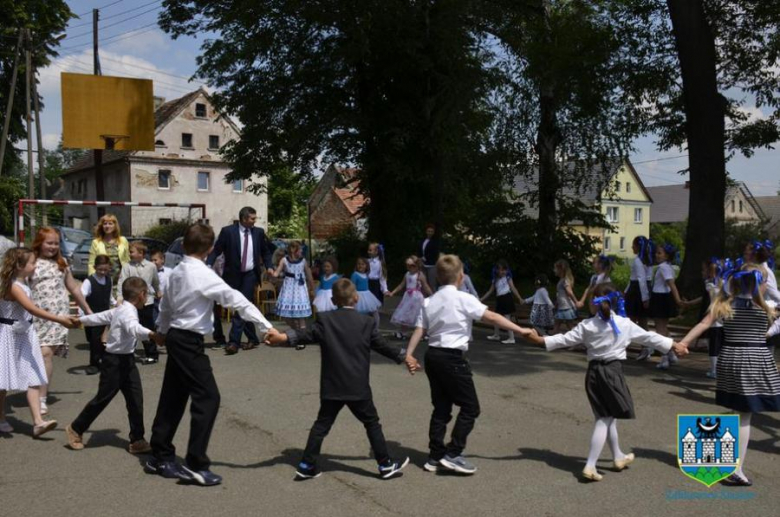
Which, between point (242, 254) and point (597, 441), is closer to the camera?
point (597, 441)

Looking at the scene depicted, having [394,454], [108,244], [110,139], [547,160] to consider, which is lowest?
[394,454]

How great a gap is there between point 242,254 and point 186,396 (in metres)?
5.54

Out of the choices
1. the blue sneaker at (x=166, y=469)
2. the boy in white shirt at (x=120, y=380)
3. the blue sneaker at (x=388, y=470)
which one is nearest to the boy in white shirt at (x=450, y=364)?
the blue sneaker at (x=388, y=470)

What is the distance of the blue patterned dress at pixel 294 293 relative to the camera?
12664 millimetres

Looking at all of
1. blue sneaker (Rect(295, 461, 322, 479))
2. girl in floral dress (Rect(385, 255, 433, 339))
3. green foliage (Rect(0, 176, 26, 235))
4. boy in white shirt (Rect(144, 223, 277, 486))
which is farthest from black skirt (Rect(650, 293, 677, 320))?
green foliage (Rect(0, 176, 26, 235))

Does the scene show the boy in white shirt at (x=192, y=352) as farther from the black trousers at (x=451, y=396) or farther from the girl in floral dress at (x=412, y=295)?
the girl in floral dress at (x=412, y=295)

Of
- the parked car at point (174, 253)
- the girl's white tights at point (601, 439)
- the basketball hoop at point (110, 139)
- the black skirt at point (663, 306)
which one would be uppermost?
the basketball hoop at point (110, 139)

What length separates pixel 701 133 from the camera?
49.9 ft

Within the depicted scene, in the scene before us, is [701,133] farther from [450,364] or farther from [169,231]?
[169,231]

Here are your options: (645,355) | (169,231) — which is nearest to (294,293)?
(645,355)

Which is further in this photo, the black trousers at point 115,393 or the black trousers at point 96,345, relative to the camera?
the black trousers at point 96,345

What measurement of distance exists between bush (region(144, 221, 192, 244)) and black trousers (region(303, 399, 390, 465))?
1851cm

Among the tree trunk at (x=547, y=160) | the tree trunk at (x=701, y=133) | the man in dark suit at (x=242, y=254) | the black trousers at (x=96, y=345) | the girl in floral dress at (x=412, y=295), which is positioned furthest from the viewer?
the tree trunk at (x=547, y=160)

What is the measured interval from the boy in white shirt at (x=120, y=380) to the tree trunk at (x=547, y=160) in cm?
1519
